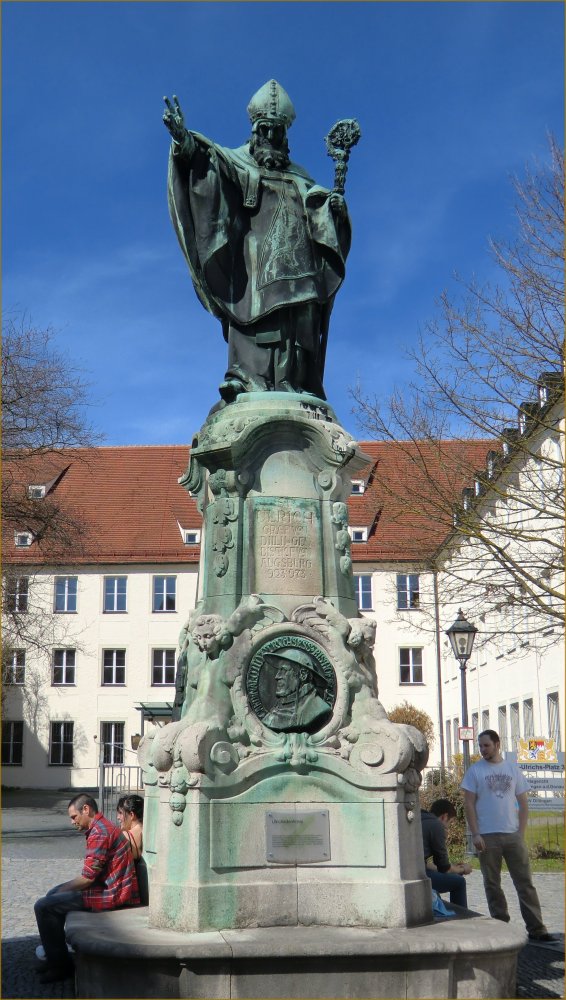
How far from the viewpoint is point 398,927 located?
671cm

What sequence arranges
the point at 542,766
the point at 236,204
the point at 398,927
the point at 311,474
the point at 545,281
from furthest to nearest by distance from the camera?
the point at 542,766 → the point at 545,281 → the point at 236,204 → the point at 311,474 → the point at 398,927

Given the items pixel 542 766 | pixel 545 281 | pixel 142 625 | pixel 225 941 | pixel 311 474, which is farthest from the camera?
pixel 142 625

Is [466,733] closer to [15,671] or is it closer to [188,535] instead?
[188,535]

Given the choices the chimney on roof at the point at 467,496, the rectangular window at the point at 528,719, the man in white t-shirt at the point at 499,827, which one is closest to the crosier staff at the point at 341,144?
the man in white t-shirt at the point at 499,827

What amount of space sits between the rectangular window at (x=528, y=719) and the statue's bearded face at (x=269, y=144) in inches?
940

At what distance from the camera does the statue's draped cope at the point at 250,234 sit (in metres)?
8.52

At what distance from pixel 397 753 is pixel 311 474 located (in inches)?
83.4

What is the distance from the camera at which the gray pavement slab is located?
7.11m

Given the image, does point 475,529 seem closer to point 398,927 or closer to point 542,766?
point 542,766

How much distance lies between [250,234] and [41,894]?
8.37 m

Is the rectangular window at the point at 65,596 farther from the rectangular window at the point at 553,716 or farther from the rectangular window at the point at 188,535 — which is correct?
the rectangular window at the point at 553,716

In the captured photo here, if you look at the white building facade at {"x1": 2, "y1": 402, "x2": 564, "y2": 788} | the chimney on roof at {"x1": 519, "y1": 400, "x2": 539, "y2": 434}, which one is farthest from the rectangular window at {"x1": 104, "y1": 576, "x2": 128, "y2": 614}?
the chimney on roof at {"x1": 519, "y1": 400, "x2": 539, "y2": 434}

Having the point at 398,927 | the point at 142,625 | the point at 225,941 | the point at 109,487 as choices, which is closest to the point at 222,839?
the point at 225,941

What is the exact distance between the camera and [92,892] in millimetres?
7340
